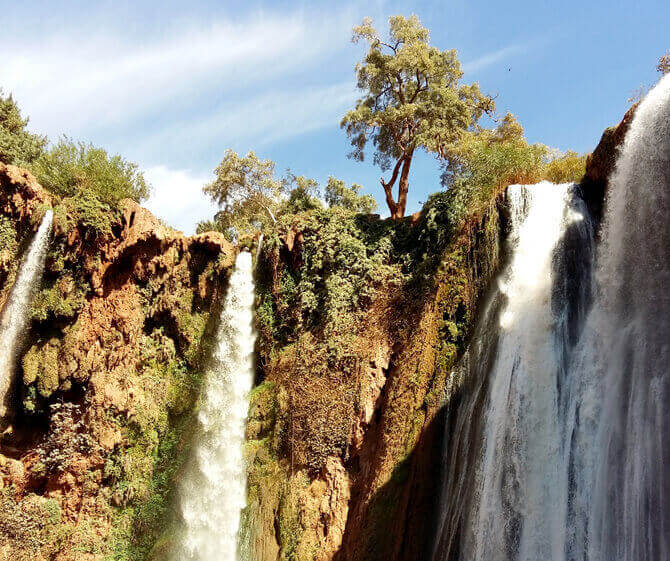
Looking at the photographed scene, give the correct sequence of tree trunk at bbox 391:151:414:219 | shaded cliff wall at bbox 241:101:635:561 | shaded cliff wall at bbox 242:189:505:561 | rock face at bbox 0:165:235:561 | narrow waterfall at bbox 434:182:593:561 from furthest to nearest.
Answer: tree trunk at bbox 391:151:414:219 → rock face at bbox 0:165:235:561 → shaded cliff wall at bbox 242:189:505:561 → shaded cliff wall at bbox 241:101:635:561 → narrow waterfall at bbox 434:182:593:561

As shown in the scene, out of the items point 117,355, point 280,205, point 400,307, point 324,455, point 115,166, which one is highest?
point 280,205

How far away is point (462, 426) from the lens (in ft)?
34.5

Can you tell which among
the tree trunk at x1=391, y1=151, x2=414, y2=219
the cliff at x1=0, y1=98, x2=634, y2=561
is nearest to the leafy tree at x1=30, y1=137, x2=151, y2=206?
the cliff at x1=0, y1=98, x2=634, y2=561

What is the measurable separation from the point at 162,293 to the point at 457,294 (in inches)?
424

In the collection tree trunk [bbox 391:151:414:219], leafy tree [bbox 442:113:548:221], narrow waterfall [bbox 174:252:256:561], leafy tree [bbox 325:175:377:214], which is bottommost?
narrow waterfall [bbox 174:252:256:561]

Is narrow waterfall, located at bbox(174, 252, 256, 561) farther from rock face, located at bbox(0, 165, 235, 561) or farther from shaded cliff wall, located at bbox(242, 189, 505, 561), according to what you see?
rock face, located at bbox(0, 165, 235, 561)

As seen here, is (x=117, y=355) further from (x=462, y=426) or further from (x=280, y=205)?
(x=462, y=426)

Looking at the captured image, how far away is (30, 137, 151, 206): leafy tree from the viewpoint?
1598 cm

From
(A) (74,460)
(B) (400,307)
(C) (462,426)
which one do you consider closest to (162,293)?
(A) (74,460)

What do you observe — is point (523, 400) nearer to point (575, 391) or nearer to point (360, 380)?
point (575, 391)

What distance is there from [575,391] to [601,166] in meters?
5.47

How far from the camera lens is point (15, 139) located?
19.8 metres

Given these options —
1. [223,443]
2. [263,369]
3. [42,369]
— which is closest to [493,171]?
[263,369]

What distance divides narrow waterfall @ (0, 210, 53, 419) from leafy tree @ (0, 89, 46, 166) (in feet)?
15.9
